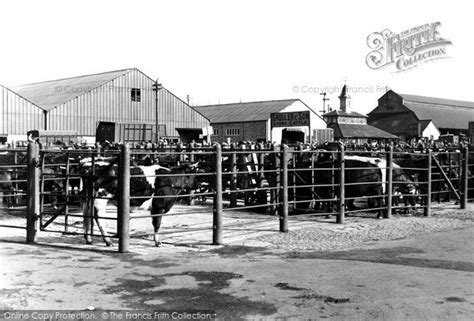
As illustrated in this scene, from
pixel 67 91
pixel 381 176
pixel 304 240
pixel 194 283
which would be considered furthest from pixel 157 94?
pixel 194 283

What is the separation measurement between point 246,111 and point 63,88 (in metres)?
26.9

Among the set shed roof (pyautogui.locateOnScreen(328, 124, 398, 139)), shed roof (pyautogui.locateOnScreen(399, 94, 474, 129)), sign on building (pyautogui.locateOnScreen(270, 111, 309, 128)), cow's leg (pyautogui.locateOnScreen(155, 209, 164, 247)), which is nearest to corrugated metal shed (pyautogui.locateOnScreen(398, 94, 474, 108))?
shed roof (pyautogui.locateOnScreen(399, 94, 474, 129))

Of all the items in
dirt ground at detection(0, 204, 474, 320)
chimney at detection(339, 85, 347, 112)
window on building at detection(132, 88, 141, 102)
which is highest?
chimney at detection(339, 85, 347, 112)

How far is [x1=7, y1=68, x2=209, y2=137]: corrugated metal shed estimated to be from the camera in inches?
1850

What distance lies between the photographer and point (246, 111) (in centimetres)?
7375

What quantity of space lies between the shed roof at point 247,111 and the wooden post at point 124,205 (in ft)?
195

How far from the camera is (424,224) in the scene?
1247 centimetres

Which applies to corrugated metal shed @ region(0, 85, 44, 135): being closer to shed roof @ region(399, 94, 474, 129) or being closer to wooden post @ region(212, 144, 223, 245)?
wooden post @ region(212, 144, 223, 245)

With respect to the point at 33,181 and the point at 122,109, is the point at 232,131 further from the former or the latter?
the point at 33,181

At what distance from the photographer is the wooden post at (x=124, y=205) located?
331 inches

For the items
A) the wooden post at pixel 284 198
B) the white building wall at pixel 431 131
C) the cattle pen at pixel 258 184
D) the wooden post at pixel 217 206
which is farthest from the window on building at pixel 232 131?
the wooden post at pixel 217 206

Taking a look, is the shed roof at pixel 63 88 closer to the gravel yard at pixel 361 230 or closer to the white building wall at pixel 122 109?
the white building wall at pixel 122 109

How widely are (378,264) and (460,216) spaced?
24.8 feet

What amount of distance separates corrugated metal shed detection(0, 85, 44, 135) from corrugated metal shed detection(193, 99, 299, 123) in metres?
31.3
